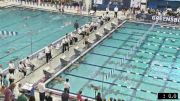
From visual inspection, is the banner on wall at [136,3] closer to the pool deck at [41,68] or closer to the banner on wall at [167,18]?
the banner on wall at [167,18]

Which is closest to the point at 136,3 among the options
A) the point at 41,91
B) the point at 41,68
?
the point at 41,68

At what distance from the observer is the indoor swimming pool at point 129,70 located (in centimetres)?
1369

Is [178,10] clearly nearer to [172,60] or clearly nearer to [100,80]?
[172,60]

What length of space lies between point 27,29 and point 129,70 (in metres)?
8.58

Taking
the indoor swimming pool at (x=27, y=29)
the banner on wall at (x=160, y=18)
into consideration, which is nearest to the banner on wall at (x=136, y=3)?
the banner on wall at (x=160, y=18)

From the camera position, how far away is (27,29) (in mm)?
21609

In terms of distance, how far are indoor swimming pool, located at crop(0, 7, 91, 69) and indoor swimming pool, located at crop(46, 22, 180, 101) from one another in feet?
10.1

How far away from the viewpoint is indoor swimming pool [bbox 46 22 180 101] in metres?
13.7

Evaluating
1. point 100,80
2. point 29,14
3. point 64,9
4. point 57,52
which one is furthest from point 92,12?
point 100,80

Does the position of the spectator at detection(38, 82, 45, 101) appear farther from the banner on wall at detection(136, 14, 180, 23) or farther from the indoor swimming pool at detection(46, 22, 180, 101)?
the banner on wall at detection(136, 14, 180, 23)

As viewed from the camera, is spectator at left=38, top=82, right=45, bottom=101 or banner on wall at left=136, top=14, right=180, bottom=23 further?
banner on wall at left=136, top=14, right=180, bottom=23

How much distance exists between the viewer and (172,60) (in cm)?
1716

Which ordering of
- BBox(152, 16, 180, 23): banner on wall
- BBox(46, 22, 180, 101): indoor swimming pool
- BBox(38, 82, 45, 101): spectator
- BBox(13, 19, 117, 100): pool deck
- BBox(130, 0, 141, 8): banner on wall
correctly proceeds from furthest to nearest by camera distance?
BBox(130, 0, 141, 8): banner on wall → BBox(152, 16, 180, 23): banner on wall → BBox(46, 22, 180, 101): indoor swimming pool → BBox(13, 19, 117, 100): pool deck → BBox(38, 82, 45, 101): spectator

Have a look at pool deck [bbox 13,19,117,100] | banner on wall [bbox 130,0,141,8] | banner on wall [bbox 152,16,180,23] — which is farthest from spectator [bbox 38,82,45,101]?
banner on wall [bbox 130,0,141,8]
